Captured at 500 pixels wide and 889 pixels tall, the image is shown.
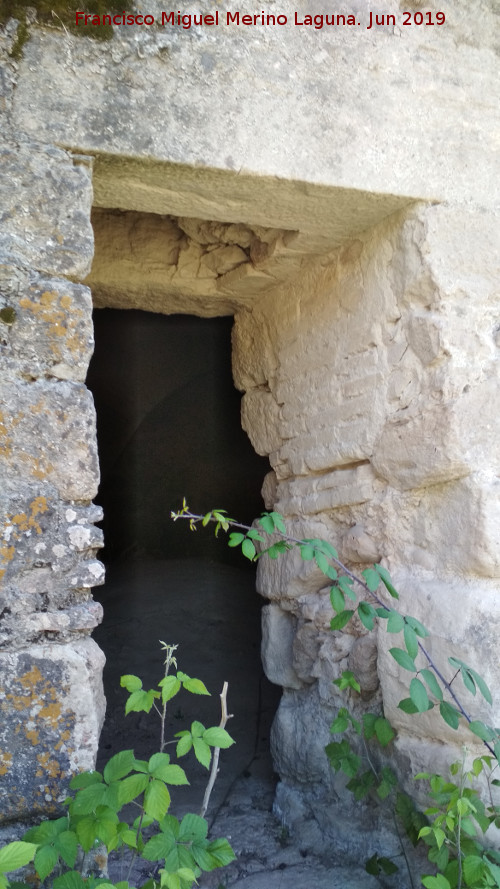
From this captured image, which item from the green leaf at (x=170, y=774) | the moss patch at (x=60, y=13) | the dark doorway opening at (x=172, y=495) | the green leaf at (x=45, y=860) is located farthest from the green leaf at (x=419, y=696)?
the dark doorway opening at (x=172, y=495)

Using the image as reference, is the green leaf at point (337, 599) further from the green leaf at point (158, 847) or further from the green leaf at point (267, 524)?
the green leaf at point (158, 847)

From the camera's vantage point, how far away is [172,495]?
15.9 ft

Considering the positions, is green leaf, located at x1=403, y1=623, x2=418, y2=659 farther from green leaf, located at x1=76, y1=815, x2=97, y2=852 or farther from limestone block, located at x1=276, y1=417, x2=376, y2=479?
green leaf, located at x1=76, y1=815, x2=97, y2=852

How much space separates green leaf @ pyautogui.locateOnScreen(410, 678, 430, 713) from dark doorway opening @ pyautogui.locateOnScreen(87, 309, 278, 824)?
1.88 metres

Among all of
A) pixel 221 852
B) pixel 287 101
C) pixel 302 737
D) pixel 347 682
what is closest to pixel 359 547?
pixel 347 682

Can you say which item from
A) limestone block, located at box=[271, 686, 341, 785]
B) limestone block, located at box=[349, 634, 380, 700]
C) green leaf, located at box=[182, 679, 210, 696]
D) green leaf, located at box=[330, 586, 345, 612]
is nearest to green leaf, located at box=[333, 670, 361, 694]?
limestone block, located at box=[349, 634, 380, 700]

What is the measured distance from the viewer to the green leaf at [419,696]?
5.52 ft

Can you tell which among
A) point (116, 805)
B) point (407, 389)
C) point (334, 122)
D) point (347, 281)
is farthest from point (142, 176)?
point (116, 805)

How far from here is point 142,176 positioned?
184 cm

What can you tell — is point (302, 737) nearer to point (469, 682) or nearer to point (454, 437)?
point (469, 682)

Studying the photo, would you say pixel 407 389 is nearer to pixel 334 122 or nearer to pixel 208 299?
pixel 334 122

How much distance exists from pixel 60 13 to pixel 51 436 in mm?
927

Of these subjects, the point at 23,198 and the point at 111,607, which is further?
the point at 111,607

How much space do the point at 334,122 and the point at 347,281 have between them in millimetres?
494
